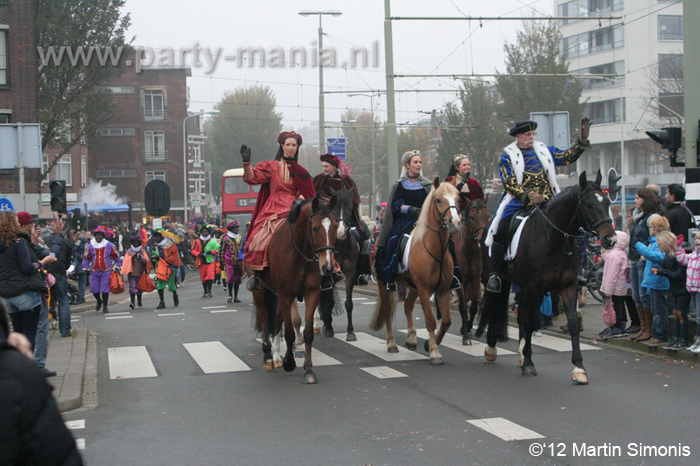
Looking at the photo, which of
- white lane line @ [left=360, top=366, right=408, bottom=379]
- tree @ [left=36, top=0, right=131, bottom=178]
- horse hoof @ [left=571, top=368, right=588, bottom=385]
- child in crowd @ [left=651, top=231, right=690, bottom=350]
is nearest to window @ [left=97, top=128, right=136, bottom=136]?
tree @ [left=36, top=0, right=131, bottom=178]

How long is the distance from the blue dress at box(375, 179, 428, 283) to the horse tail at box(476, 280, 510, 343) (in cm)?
152

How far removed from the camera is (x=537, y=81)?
4456 cm

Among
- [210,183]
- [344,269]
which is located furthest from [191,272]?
[210,183]

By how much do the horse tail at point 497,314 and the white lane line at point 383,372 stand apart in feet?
4.61

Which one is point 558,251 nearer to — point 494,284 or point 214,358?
Result: point 494,284

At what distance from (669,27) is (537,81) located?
19.8m

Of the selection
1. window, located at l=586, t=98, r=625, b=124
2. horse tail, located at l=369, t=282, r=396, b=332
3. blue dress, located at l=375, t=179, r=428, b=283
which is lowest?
horse tail, located at l=369, t=282, r=396, b=332

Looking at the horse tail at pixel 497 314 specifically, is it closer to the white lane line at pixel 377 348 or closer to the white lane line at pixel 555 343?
the white lane line at pixel 377 348

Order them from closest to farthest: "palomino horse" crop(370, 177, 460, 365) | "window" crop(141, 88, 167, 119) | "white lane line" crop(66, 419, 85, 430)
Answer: "white lane line" crop(66, 419, 85, 430)
"palomino horse" crop(370, 177, 460, 365)
"window" crop(141, 88, 167, 119)

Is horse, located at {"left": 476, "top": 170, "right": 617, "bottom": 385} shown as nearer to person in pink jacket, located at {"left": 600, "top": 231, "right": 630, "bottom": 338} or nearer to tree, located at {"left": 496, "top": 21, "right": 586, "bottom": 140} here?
person in pink jacket, located at {"left": 600, "top": 231, "right": 630, "bottom": 338}

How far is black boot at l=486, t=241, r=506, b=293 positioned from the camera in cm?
1072

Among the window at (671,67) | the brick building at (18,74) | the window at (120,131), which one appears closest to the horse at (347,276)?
the brick building at (18,74)

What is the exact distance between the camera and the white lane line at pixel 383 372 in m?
10.1

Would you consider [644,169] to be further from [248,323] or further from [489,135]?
[248,323]
